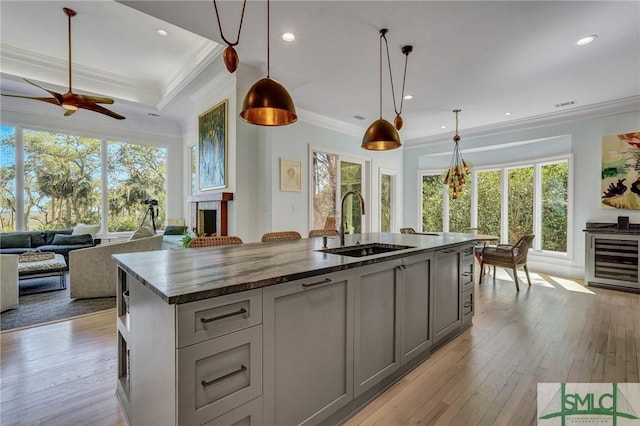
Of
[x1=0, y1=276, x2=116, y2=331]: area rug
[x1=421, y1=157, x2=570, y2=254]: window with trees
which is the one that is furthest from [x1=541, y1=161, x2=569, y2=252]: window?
[x1=0, y1=276, x2=116, y2=331]: area rug

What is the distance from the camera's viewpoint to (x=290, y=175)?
16.3ft

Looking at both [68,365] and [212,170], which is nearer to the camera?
[68,365]

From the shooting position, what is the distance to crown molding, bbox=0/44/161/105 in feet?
15.4

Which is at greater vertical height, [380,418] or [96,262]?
[96,262]

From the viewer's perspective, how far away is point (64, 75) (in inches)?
202

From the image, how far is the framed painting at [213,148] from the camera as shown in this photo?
4.42 meters

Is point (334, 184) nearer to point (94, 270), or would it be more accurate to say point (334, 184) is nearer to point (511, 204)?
point (511, 204)

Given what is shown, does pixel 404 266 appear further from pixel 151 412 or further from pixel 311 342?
pixel 151 412

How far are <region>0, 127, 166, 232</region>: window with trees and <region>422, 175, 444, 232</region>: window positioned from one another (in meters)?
6.66

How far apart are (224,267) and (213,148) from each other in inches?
145

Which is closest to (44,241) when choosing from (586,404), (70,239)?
(70,239)

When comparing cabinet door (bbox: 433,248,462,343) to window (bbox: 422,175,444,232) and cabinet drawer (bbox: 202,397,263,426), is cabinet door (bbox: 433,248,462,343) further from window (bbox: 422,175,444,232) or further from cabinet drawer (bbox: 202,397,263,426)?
window (bbox: 422,175,444,232)

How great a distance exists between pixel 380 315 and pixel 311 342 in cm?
58

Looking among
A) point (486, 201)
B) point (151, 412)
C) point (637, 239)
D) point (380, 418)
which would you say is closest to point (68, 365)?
point (151, 412)
